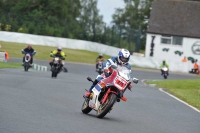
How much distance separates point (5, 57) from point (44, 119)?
30.3m

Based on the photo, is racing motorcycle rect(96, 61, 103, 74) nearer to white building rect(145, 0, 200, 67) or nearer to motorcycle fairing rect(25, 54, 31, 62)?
motorcycle fairing rect(25, 54, 31, 62)

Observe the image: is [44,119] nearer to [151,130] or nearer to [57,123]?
[57,123]

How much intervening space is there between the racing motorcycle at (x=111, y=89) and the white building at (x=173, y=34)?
171 ft

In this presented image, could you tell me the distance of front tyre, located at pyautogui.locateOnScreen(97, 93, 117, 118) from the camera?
44.5 ft

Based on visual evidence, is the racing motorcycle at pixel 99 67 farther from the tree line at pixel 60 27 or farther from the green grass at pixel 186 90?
the tree line at pixel 60 27

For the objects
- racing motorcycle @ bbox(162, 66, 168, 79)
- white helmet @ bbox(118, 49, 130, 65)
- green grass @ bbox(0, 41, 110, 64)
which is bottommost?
racing motorcycle @ bbox(162, 66, 168, 79)

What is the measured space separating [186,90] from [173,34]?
3843 centimetres

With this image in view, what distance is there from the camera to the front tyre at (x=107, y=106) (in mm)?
13578

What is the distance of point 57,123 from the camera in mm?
11844

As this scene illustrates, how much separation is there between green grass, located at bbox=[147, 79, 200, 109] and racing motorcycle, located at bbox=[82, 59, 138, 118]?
734 centimetres

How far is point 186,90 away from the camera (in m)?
29.1

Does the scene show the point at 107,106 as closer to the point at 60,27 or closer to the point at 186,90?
the point at 186,90

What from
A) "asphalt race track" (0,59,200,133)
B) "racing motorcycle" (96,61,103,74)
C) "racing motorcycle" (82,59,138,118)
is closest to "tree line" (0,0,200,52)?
"racing motorcycle" (96,61,103,74)

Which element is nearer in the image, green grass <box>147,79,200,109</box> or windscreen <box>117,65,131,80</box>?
windscreen <box>117,65,131,80</box>
